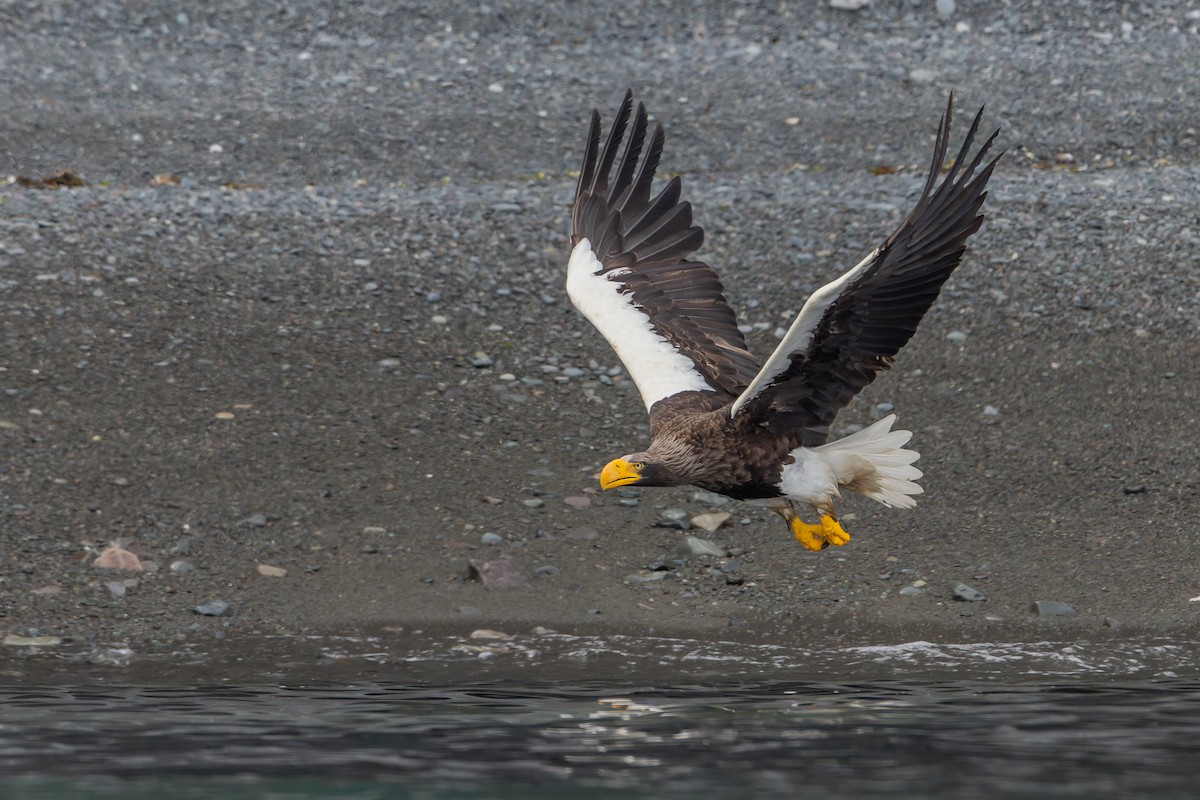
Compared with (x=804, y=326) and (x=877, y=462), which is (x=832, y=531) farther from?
(x=804, y=326)

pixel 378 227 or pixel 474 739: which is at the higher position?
pixel 378 227

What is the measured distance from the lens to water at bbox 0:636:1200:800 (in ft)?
16.2

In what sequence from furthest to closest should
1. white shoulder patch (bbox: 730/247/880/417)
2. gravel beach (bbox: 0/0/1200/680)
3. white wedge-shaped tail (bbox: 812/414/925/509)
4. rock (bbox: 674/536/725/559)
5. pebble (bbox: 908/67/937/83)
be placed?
pebble (bbox: 908/67/937/83) < rock (bbox: 674/536/725/559) < gravel beach (bbox: 0/0/1200/680) < white wedge-shaped tail (bbox: 812/414/925/509) < white shoulder patch (bbox: 730/247/880/417)

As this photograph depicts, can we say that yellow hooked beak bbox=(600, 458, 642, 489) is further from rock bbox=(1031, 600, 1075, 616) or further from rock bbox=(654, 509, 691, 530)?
rock bbox=(1031, 600, 1075, 616)

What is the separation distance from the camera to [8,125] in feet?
42.9

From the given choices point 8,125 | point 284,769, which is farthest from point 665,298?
point 8,125

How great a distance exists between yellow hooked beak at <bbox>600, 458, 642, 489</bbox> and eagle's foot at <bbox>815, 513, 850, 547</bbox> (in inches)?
39.7

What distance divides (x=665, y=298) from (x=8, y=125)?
737cm

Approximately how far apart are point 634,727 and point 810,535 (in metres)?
2.10

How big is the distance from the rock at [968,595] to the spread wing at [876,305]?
139 centimetres

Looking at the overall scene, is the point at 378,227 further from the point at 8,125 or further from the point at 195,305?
the point at 8,125

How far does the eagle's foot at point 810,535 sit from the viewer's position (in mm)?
7523

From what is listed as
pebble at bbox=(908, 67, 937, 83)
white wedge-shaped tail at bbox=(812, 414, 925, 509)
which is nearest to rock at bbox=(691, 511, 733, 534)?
white wedge-shaped tail at bbox=(812, 414, 925, 509)

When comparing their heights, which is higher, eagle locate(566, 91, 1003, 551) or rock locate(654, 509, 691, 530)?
eagle locate(566, 91, 1003, 551)
